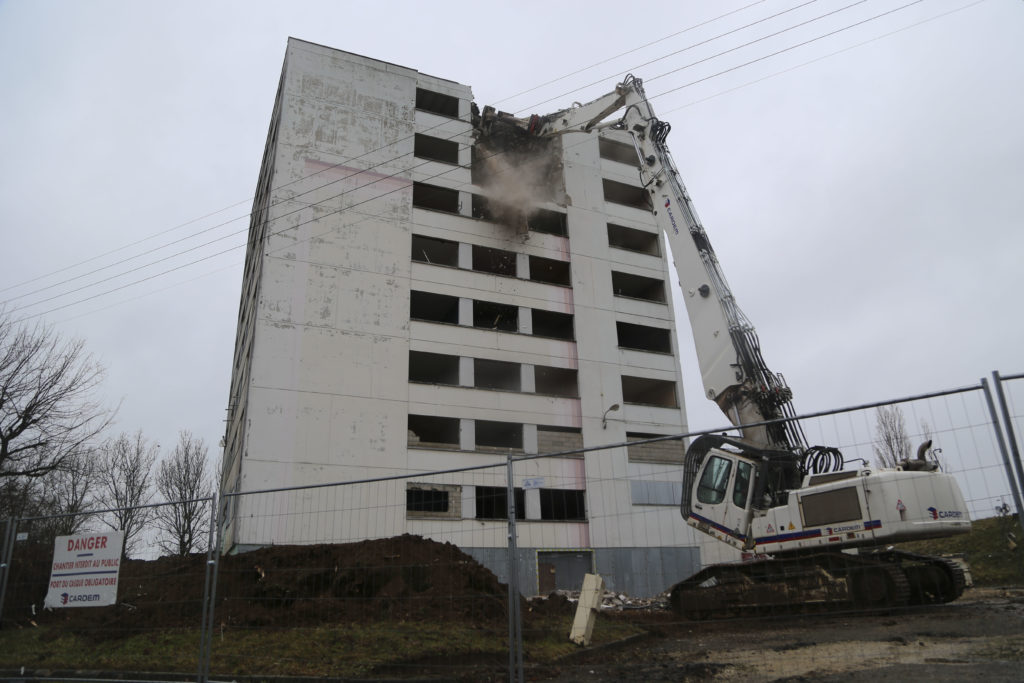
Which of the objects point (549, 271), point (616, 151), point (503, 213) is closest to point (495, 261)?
point (503, 213)

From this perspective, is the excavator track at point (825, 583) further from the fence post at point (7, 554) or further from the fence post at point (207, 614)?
the fence post at point (7, 554)

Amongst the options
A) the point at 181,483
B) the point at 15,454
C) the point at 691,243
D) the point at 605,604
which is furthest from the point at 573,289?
the point at 181,483

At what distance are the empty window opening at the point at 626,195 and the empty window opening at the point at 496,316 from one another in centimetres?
915

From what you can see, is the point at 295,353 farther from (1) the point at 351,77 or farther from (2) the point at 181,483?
(2) the point at 181,483

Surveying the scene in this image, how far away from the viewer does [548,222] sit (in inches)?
1312

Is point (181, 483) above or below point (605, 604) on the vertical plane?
above

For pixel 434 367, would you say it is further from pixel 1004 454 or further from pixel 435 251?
pixel 1004 454

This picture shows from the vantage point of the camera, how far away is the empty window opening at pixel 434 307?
29578 millimetres

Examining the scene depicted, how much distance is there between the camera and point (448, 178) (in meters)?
31.0

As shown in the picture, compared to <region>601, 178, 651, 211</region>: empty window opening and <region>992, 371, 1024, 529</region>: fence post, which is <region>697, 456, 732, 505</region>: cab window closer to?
<region>992, 371, 1024, 529</region>: fence post

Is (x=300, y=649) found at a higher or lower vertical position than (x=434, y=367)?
lower

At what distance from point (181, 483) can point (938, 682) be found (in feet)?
151

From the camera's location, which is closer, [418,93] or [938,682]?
[938,682]

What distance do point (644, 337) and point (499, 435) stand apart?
9.92m
